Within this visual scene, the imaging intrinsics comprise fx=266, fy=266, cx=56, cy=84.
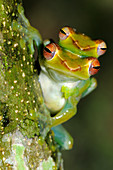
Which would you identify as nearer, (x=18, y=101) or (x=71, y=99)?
(x=18, y=101)

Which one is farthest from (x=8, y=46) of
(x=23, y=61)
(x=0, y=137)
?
(x=0, y=137)

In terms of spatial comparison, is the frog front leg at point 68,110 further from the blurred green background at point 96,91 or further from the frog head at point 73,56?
the blurred green background at point 96,91

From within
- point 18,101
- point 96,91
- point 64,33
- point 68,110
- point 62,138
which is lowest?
point 96,91

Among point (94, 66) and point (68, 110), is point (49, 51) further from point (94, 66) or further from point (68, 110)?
point (68, 110)

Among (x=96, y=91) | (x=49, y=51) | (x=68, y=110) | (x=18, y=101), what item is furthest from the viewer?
(x=96, y=91)

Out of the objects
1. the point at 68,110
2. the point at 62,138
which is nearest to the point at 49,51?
the point at 68,110

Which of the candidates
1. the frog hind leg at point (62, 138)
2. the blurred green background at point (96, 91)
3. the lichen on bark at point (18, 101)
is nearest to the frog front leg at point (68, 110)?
the frog hind leg at point (62, 138)
